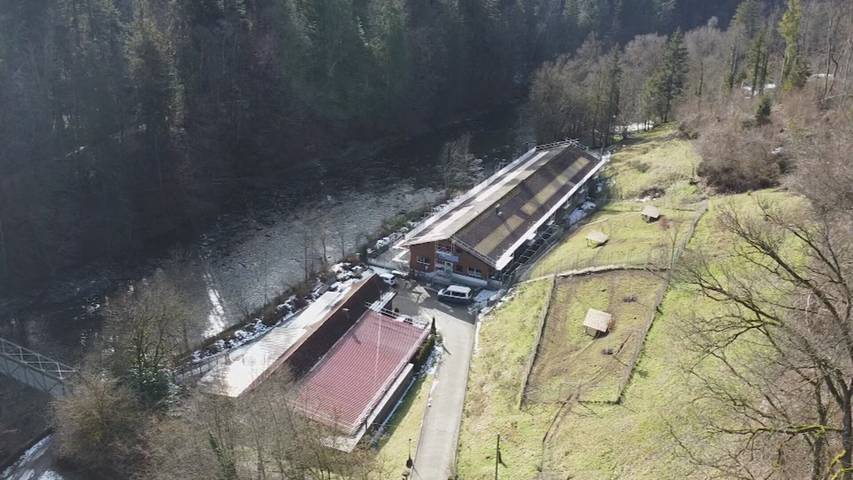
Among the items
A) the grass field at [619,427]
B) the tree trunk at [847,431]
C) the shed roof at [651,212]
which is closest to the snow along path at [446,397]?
the grass field at [619,427]

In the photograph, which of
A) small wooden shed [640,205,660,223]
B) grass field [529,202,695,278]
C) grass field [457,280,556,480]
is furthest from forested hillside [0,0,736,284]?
small wooden shed [640,205,660,223]

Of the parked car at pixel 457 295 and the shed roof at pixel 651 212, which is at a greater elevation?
the shed roof at pixel 651 212

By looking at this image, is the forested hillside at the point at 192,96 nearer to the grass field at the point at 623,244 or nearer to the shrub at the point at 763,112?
the grass field at the point at 623,244

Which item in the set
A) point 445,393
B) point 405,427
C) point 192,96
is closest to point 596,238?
point 445,393

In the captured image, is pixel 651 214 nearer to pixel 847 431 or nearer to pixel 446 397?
pixel 446 397

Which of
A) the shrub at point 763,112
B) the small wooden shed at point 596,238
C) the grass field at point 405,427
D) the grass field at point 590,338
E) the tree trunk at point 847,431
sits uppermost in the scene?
the shrub at point 763,112

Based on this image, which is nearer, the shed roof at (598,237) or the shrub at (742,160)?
the shed roof at (598,237)

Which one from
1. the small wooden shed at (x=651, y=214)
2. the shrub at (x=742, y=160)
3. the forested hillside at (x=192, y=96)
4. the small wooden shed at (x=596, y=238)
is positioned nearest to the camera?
the small wooden shed at (x=596, y=238)
